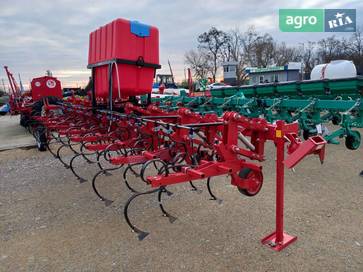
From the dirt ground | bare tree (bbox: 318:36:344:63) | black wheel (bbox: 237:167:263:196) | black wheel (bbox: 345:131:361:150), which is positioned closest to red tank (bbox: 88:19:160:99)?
the dirt ground

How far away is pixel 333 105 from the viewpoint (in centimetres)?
441

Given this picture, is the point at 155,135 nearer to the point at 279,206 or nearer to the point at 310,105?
the point at 279,206

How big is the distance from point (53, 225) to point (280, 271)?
2.38 m

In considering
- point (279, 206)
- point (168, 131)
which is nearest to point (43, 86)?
point (168, 131)

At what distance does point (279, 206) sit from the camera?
2740 mm

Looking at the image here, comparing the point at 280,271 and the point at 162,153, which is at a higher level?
the point at 162,153

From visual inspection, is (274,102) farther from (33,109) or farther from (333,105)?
(33,109)

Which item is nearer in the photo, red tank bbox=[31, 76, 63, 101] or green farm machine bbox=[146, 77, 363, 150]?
green farm machine bbox=[146, 77, 363, 150]

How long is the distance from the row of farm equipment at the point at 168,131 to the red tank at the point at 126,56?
0.01m

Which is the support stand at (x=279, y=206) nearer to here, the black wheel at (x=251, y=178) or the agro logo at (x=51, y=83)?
the black wheel at (x=251, y=178)

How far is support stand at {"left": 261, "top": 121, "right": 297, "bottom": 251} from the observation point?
261 cm

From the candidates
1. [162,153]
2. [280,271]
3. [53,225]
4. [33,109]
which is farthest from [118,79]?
[33,109]

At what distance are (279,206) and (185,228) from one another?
99cm

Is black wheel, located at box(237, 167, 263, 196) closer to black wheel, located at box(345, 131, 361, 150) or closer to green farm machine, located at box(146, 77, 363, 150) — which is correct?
green farm machine, located at box(146, 77, 363, 150)
